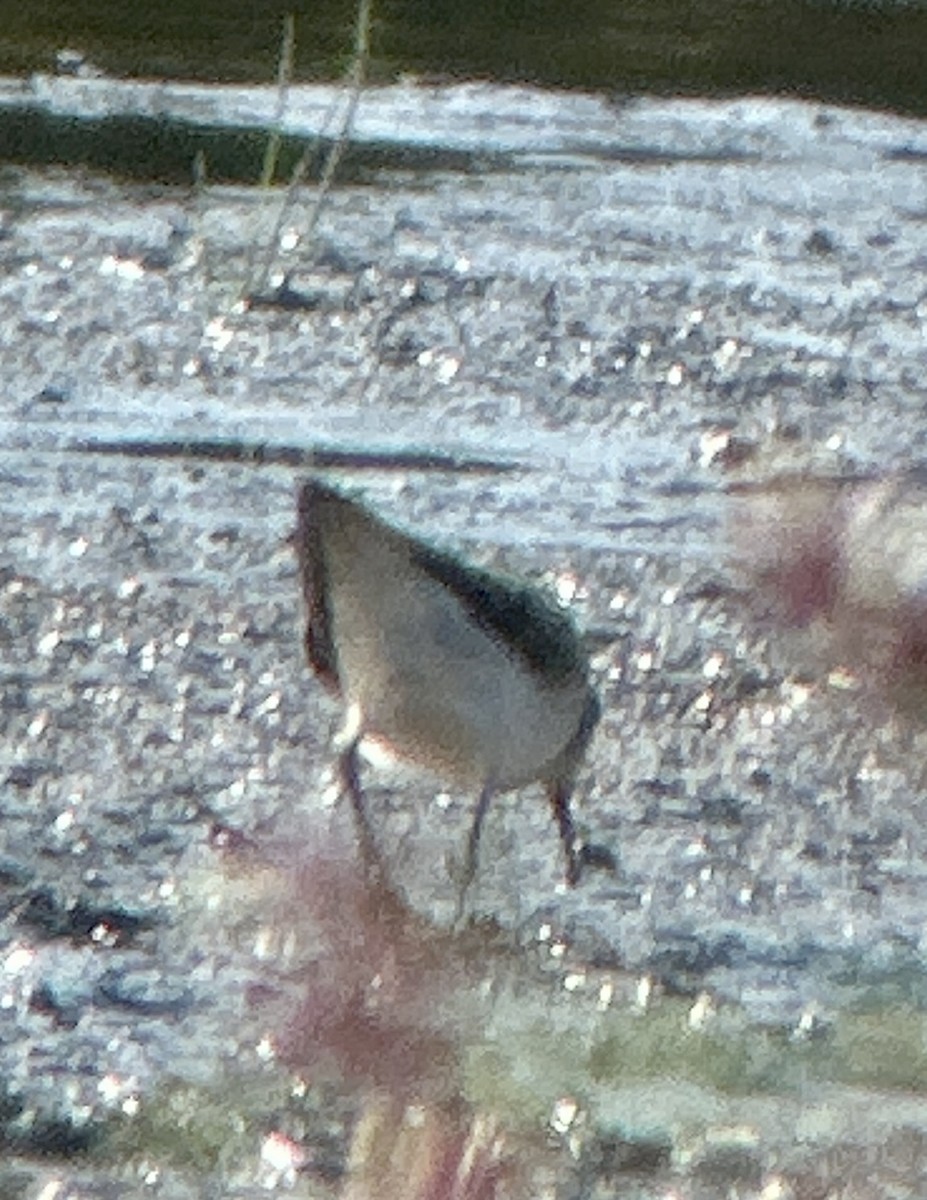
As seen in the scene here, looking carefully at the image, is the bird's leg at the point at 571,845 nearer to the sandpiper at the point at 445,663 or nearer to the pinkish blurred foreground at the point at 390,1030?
the sandpiper at the point at 445,663

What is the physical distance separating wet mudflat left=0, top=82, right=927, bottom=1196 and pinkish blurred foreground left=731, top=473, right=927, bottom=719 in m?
0.05

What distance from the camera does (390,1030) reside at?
2895 mm

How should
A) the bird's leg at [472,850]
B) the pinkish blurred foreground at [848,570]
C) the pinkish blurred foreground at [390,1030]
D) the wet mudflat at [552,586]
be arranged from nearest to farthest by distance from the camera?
the pinkish blurred foreground at [390,1030]
the wet mudflat at [552,586]
the bird's leg at [472,850]
the pinkish blurred foreground at [848,570]

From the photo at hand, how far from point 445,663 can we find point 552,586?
30.5 inches

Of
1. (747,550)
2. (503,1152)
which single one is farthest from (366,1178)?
(747,550)

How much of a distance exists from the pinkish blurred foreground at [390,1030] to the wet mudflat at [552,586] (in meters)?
0.04

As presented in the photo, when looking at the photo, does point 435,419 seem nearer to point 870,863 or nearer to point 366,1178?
point 870,863

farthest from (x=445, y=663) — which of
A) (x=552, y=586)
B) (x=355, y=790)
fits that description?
(x=552, y=586)

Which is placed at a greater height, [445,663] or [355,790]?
[445,663]

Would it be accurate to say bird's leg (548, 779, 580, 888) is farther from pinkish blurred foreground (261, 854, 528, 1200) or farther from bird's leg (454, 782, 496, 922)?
pinkish blurred foreground (261, 854, 528, 1200)

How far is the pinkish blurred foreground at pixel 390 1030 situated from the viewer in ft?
8.78

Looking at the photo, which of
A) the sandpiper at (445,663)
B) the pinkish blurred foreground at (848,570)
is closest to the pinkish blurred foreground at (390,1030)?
the sandpiper at (445,663)

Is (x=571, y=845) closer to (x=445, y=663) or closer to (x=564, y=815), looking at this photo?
(x=564, y=815)

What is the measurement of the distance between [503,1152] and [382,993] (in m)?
0.32
